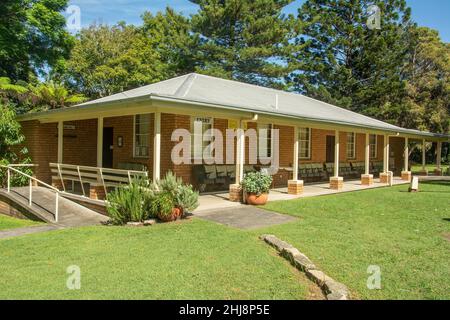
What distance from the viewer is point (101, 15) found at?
3111 centimetres

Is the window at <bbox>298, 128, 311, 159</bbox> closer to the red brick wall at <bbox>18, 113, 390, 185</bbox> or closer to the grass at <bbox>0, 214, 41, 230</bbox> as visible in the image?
the red brick wall at <bbox>18, 113, 390, 185</bbox>

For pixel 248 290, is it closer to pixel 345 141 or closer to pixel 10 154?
pixel 10 154

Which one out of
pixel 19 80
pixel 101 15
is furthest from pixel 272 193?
pixel 101 15

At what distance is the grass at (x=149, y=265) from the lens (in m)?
4.28

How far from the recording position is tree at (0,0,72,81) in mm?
22109

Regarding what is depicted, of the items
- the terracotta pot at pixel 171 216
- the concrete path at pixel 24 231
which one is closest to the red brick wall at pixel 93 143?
the terracotta pot at pixel 171 216

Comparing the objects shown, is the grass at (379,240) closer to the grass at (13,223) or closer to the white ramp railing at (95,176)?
the white ramp railing at (95,176)

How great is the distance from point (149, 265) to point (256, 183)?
17.9 ft

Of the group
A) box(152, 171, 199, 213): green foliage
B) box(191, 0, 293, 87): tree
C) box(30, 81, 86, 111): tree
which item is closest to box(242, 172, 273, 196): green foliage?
box(152, 171, 199, 213): green foliage

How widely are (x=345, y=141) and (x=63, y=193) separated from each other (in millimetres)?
→ 13480

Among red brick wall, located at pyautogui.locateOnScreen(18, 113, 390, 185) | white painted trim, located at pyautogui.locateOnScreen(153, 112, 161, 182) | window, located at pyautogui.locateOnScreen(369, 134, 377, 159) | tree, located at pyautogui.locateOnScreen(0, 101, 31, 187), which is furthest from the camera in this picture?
window, located at pyautogui.locateOnScreen(369, 134, 377, 159)

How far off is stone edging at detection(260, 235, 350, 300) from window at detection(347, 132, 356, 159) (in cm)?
1388

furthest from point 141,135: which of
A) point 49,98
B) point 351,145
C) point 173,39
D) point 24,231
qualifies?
point 173,39

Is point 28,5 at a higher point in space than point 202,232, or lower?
higher
